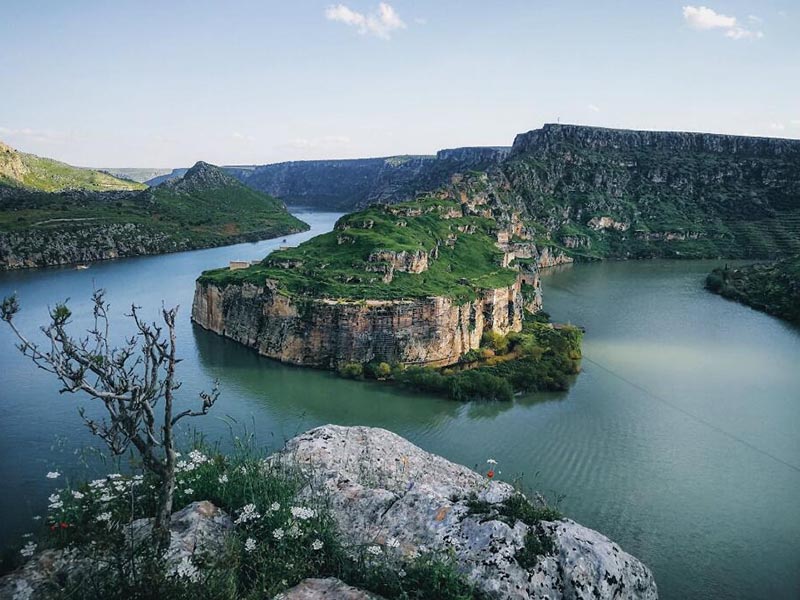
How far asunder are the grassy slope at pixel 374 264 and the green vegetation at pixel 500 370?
18.4 feet

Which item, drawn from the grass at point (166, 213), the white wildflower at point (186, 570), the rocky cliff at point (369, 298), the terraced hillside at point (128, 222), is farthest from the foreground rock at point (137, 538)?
the grass at point (166, 213)

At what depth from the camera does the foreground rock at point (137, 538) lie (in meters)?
7.76

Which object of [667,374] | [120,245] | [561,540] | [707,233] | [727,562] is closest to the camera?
[561,540]

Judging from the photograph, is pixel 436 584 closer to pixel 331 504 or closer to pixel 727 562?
pixel 331 504

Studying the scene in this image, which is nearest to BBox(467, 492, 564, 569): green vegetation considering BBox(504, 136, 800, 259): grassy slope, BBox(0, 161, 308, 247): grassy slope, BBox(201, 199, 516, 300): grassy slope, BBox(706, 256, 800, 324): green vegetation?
BBox(201, 199, 516, 300): grassy slope

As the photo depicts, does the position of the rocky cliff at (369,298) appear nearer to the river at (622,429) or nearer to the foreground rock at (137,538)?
the river at (622,429)

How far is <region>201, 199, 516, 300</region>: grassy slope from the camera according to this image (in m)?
44.8

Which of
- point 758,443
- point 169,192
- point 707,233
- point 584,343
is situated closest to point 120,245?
point 169,192

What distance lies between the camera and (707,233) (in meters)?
118

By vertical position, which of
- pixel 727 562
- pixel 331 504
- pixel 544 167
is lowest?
pixel 727 562

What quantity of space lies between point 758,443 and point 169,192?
138 m

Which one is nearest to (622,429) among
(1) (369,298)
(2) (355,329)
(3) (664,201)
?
(2) (355,329)

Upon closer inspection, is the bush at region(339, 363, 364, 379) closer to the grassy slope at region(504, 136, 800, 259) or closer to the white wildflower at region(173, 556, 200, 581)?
the white wildflower at region(173, 556, 200, 581)

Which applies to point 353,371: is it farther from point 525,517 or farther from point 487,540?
point 487,540
